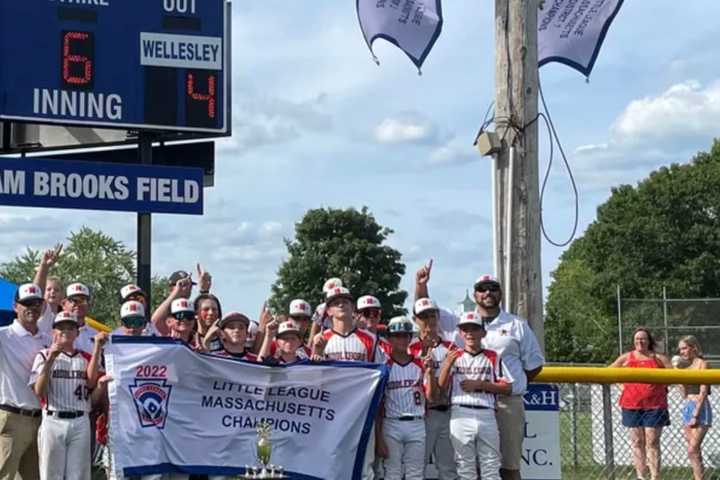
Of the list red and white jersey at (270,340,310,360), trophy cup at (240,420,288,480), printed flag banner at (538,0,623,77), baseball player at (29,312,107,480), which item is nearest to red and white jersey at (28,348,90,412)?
baseball player at (29,312,107,480)

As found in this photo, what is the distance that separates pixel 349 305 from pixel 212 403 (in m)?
1.31

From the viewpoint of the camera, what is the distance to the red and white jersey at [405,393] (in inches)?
378

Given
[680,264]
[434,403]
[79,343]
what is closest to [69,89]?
[79,343]

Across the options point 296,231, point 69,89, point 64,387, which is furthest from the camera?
point 296,231

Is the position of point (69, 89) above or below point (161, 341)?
above

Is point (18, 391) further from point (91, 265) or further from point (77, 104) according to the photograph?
point (91, 265)

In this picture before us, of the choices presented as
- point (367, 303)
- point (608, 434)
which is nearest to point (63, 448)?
point (367, 303)

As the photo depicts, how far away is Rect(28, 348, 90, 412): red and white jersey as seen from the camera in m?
9.29

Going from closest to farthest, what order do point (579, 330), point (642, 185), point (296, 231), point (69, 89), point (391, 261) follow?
point (69, 89) < point (391, 261) < point (296, 231) < point (642, 185) < point (579, 330)

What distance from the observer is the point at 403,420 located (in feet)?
31.6

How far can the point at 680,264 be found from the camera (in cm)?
6097

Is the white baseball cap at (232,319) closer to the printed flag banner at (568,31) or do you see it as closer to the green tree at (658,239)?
the printed flag banner at (568,31)

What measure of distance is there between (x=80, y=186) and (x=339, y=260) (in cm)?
4317

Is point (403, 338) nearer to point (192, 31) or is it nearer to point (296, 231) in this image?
point (192, 31)
